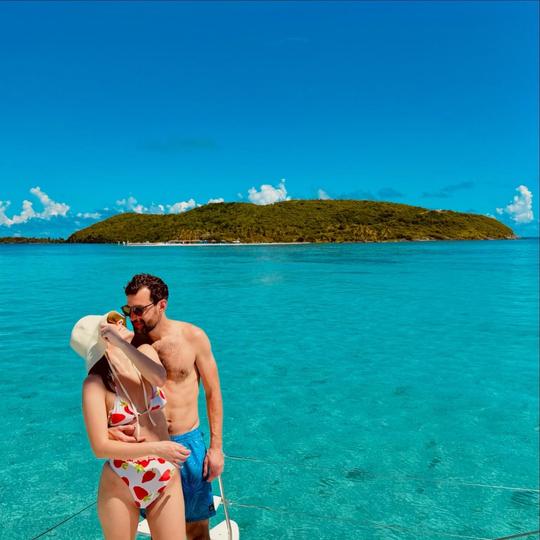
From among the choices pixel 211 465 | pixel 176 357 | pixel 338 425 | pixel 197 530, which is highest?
pixel 176 357

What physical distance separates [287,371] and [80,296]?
2138cm

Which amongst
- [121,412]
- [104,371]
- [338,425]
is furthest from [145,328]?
[338,425]

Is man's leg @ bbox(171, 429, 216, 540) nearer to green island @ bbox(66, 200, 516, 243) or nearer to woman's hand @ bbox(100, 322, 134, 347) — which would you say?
woman's hand @ bbox(100, 322, 134, 347)

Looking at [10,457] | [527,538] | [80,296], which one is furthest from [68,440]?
[80,296]

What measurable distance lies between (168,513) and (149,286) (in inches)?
57.3

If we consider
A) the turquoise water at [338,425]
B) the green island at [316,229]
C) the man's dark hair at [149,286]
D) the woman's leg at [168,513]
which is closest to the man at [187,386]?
the man's dark hair at [149,286]

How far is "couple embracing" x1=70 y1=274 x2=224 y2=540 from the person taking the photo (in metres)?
2.72

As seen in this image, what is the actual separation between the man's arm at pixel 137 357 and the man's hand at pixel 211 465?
1.02 metres

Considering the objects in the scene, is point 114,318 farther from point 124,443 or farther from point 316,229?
point 316,229

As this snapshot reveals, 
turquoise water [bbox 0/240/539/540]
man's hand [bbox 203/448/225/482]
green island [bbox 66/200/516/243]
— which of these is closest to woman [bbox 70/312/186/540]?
man's hand [bbox 203/448/225/482]

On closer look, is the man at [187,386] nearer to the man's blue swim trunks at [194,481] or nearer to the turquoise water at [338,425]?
the man's blue swim trunks at [194,481]

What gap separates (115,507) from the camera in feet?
9.45

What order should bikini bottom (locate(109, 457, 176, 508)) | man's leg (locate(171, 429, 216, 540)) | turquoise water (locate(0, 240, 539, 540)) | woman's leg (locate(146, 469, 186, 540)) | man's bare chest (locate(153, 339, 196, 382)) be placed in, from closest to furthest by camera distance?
1. bikini bottom (locate(109, 457, 176, 508))
2. woman's leg (locate(146, 469, 186, 540))
3. man's bare chest (locate(153, 339, 196, 382))
4. man's leg (locate(171, 429, 216, 540))
5. turquoise water (locate(0, 240, 539, 540))

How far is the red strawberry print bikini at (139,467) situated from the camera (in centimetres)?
281
